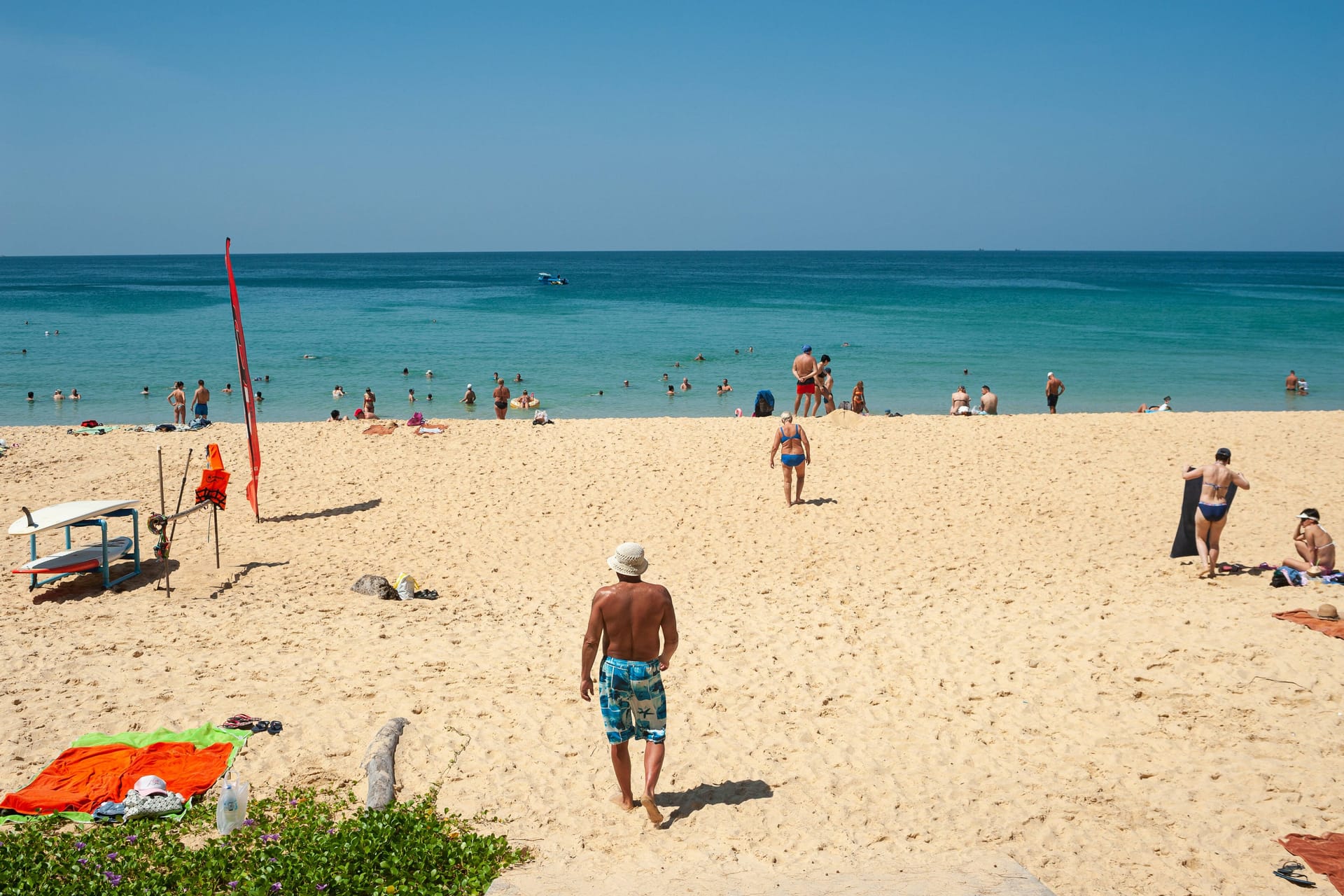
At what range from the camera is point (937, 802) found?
5.30m

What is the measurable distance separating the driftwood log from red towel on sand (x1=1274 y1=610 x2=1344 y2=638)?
24.4 ft

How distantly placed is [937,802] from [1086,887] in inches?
38.9

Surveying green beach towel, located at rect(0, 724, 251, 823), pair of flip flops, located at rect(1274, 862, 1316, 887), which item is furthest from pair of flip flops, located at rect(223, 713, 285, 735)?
pair of flip flops, located at rect(1274, 862, 1316, 887)

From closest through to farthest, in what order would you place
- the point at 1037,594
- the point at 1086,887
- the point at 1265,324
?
1. the point at 1086,887
2. the point at 1037,594
3. the point at 1265,324

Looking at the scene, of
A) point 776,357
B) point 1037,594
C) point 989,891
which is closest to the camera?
point 989,891

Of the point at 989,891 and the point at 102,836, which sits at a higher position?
the point at 989,891

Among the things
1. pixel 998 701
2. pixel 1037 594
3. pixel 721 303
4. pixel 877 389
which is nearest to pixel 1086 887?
pixel 998 701

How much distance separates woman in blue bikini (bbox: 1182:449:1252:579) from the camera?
29.1ft

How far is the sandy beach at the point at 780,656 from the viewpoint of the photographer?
5.08m

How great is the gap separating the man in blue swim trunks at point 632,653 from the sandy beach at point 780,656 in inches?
22.9

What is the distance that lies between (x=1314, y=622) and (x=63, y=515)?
1219cm

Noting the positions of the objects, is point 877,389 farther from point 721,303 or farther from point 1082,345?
point 721,303

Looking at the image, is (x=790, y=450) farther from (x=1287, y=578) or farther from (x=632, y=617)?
(x=632, y=617)

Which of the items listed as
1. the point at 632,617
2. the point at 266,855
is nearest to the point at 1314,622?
the point at 632,617
